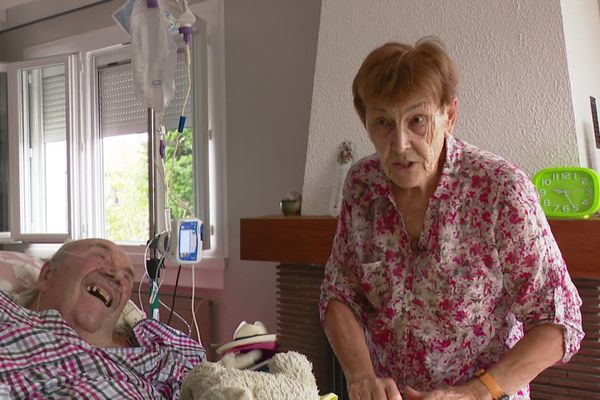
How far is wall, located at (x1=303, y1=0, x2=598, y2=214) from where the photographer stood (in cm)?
192

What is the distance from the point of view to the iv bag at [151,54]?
75.3 inches

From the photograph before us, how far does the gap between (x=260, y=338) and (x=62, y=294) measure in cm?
54

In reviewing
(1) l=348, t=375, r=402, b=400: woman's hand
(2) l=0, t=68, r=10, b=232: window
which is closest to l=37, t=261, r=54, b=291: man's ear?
(1) l=348, t=375, r=402, b=400: woman's hand

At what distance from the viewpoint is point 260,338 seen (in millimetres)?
1416

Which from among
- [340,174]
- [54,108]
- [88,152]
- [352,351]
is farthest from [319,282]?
[54,108]

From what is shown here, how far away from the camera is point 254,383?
92cm

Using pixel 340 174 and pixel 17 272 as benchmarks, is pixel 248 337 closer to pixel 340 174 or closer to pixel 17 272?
pixel 17 272

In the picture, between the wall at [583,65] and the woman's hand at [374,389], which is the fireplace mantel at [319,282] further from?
the woman's hand at [374,389]

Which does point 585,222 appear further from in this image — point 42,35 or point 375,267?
point 42,35

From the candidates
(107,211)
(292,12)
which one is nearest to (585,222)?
(292,12)

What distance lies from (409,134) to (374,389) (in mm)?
474

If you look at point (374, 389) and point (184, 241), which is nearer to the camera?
point (374, 389)

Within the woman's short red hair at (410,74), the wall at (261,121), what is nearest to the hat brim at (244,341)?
the woman's short red hair at (410,74)

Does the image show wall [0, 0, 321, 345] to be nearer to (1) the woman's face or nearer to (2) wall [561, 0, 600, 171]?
(2) wall [561, 0, 600, 171]
